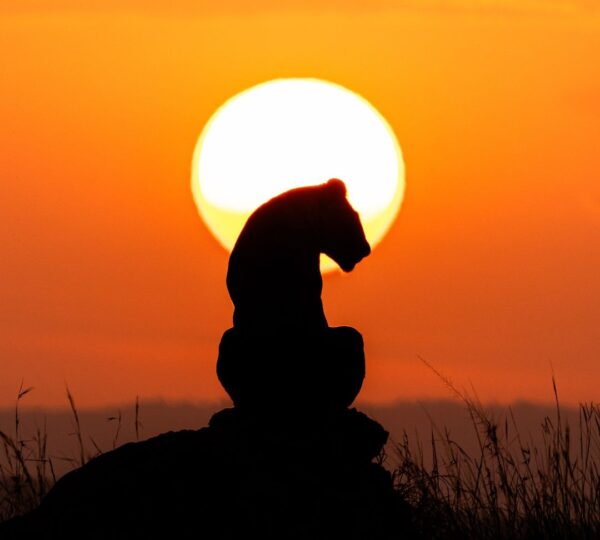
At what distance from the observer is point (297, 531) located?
9367mm

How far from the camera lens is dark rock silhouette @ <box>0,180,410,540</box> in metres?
9.37

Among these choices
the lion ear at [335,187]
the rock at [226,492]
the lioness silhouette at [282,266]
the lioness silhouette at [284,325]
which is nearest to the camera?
the rock at [226,492]

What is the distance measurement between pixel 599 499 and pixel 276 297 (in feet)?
8.52

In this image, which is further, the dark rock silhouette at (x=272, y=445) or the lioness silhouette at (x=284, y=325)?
the lioness silhouette at (x=284, y=325)

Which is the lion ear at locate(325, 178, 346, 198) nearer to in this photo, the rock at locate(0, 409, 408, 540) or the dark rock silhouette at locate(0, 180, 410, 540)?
the dark rock silhouette at locate(0, 180, 410, 540)

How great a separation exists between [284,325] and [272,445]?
1.00 m

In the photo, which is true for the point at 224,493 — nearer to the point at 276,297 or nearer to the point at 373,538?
the point at 373,538

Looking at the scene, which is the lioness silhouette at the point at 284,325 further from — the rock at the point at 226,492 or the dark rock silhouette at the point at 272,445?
the rock at the point at 226,492

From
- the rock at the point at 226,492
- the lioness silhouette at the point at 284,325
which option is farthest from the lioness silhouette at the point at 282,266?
the rock at the point at 226,492

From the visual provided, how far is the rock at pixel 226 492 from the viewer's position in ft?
30.5

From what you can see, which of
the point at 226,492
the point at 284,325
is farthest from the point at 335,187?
the point at 226,492

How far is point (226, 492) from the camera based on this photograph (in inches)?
371

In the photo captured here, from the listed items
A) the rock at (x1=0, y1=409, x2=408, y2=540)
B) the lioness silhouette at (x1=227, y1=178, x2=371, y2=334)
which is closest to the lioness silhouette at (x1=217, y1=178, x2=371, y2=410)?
the lioness silhouette at (x1=227, y1=178, x2=371, y2=334)

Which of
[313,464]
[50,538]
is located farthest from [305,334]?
[50,538]
